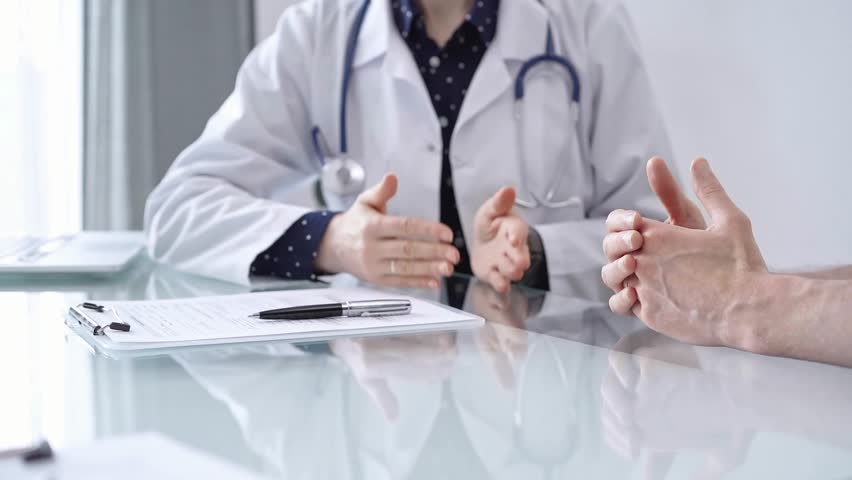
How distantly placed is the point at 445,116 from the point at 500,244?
416 mm

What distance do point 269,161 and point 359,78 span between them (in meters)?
0.21

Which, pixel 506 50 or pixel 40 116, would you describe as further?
pixel 40 116

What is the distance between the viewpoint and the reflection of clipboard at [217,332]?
702mm

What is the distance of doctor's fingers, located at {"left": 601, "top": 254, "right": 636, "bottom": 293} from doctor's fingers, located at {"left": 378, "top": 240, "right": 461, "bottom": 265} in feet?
0.94

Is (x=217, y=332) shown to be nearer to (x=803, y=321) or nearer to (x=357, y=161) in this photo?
(x=803, y=321)

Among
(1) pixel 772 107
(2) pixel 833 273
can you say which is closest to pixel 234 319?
(2) pixel 833 273

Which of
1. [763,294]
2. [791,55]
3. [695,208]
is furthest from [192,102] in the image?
[763,294]

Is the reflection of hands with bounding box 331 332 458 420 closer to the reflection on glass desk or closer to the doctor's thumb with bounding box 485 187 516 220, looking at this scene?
the reflection on glass desk

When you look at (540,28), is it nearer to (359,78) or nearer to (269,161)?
(359,78)

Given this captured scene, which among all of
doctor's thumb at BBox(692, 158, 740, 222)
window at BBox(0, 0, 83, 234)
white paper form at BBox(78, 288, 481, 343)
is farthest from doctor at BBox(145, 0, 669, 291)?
window at BBox(0, 0, 83, 234)

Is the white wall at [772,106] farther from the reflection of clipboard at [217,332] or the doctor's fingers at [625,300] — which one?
the reflection of clipboard at [217,332]

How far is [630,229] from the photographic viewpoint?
2.64ft

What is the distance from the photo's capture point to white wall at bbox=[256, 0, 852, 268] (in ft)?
Answer: 5.18

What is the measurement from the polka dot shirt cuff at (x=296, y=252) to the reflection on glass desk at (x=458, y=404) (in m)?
0.40
